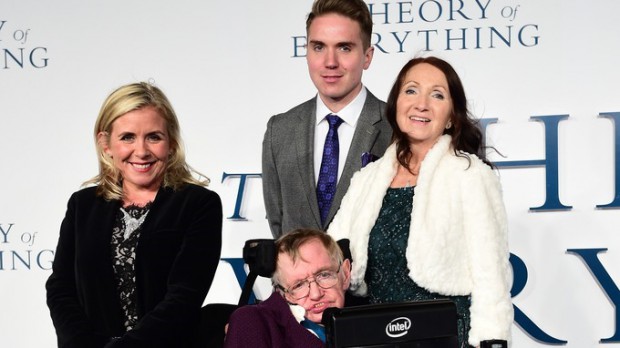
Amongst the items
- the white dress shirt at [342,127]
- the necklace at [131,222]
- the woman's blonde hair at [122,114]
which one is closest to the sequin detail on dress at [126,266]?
the necklace at [131,222]

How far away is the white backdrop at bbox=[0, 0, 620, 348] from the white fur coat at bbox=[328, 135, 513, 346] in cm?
156

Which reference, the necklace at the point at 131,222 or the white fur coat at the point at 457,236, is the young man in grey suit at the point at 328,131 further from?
the necklace at the point at 131,222

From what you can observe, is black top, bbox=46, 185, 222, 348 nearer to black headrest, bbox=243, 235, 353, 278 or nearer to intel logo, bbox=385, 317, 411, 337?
black headrest, bbox=243, 235, 353, 278

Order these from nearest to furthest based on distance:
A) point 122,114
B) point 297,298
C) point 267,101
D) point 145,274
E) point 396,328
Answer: point 396,328 < point 297,298 < point 145,274 < point 122,114 < point 267,101

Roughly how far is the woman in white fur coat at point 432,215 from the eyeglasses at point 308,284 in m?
0.21

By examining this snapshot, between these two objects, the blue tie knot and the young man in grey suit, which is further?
the blue tie knot

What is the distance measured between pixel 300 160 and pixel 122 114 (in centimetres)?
74

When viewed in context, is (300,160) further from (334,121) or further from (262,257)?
(262,257)

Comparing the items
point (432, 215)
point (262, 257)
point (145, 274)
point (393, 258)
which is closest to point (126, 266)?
point (145, 274)

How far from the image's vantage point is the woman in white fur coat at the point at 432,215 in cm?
254

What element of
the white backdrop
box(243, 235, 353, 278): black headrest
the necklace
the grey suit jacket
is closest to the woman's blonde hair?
the necklace

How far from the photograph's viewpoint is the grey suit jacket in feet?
10.4

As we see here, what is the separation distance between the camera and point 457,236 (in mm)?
2615

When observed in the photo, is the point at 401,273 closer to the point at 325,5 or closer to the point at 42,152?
the point at 325,5
